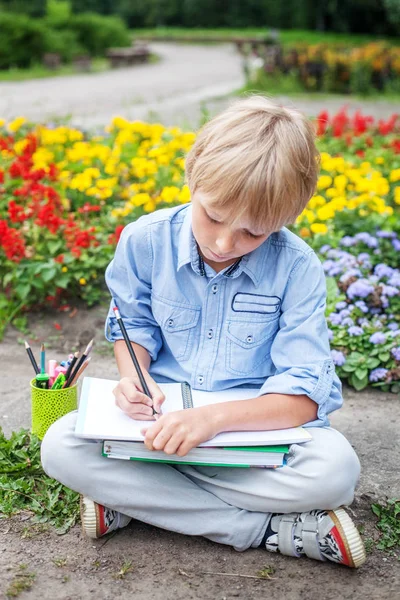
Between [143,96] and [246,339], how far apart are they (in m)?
9.37

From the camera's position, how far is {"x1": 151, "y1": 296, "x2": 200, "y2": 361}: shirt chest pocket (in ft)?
7.21

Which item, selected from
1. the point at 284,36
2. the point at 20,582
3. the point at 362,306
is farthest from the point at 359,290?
the point at 284,36

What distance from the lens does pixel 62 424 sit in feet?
6.74

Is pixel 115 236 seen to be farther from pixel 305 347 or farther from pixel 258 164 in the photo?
pixel 258 164

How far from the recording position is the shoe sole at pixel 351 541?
1.93 metres

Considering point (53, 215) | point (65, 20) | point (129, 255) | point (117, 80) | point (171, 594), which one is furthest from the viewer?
point (65, 20)

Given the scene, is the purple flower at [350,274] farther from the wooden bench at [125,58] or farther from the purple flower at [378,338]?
the wooden bench at [125,58]

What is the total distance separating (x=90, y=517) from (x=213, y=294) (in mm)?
676

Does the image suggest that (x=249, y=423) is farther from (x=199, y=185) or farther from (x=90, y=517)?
(x=199, y=185)

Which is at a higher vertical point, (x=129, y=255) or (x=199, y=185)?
(x=199, y=185)

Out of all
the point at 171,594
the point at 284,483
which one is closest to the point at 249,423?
the point at 284,483

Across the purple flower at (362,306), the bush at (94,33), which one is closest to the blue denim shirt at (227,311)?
the purple flower at (362,306)

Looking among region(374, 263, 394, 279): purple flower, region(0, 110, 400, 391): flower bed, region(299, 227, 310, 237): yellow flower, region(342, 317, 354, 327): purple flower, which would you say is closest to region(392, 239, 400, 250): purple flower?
region(0, 110, 400, 391): flower bed

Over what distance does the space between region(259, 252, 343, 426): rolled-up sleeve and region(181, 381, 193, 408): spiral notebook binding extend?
20 cm
